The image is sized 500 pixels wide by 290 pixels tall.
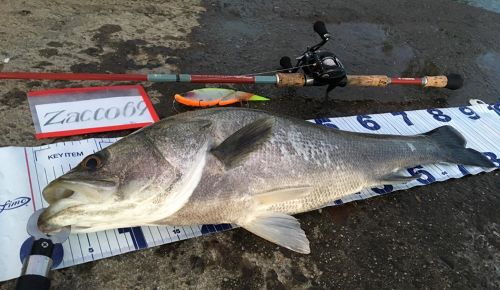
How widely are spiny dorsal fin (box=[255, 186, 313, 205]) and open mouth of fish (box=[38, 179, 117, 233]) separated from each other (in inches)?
30.1

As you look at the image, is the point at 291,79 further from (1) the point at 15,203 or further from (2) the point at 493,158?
(1) the point at 15,203

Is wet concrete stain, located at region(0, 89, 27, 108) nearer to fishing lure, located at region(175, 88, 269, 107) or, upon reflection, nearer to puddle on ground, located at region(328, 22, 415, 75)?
fishing lure, located at region(175, 88, 269, 107)

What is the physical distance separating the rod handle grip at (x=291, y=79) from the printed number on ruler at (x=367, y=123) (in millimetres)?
593

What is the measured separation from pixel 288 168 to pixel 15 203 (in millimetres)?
1472

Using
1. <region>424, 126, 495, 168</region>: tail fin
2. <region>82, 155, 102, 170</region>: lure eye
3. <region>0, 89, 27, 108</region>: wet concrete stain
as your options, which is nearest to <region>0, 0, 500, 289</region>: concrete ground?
<region>0, 89, 27, 108</region>: wet concrete stain

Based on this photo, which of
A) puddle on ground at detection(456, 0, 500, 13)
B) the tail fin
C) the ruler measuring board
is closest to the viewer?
the ruler measuring board

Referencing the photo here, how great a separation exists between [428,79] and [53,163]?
3.17 metres

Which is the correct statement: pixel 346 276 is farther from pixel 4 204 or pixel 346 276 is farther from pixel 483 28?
pixel 483 28

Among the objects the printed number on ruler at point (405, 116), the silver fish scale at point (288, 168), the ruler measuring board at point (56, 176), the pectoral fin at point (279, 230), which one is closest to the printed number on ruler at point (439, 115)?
the printed number on ruler at point (405, 116)

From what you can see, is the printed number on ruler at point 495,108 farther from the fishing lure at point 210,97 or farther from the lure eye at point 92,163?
the lure eye at point 92,163

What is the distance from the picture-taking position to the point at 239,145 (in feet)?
6.60

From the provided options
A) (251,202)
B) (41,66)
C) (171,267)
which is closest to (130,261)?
(171,267)

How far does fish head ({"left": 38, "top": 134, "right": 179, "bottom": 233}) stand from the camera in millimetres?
1698

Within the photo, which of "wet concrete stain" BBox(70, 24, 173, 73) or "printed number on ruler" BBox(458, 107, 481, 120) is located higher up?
"printed number on ruler" BBox(458, 107, 481, 120)
